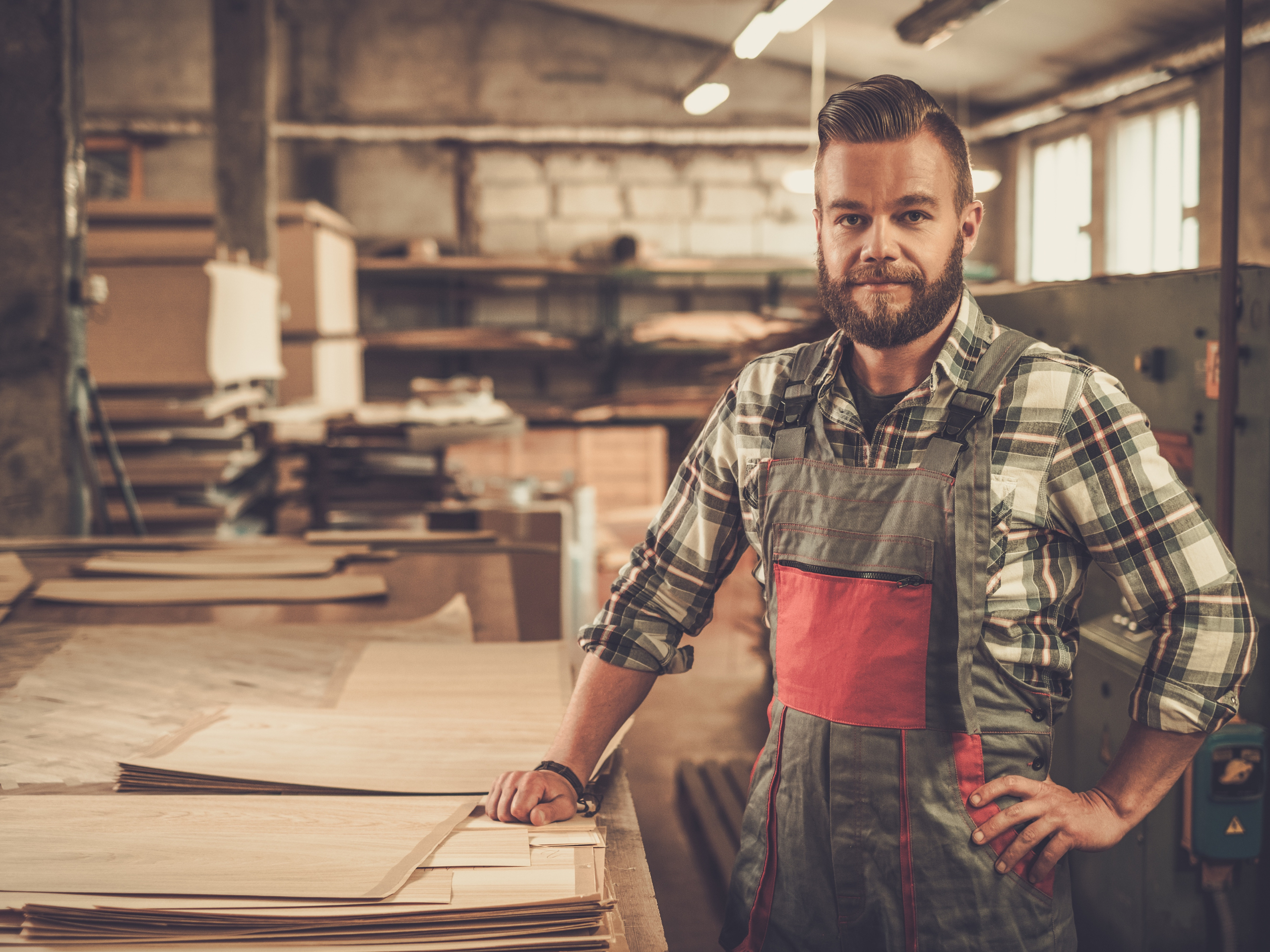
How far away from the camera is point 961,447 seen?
3.90 ft

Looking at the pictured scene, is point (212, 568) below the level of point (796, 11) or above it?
below

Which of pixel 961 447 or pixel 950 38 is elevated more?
pixel 950 38

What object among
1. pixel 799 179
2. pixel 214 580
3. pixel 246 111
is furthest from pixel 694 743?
pixel 246 111

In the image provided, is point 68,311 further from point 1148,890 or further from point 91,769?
point 1148,890

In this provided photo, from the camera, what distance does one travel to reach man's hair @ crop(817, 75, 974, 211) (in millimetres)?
1234

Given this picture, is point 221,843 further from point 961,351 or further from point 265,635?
point 961,351

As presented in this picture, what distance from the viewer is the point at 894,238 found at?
125cm

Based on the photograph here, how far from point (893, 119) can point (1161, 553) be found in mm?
573

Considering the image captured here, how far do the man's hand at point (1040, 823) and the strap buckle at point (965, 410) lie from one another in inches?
15.1

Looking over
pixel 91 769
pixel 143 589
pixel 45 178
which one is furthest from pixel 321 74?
pixel 91 769

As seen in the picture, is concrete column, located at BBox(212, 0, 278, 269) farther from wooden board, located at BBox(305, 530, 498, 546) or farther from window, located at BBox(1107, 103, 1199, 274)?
window, located at BBox(1107, 103, 1199, 274)

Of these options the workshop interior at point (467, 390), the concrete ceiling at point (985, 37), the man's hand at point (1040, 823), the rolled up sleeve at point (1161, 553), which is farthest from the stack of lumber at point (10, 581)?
the concrete ceiling at point (985, 37)

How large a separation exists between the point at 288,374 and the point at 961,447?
5.80m

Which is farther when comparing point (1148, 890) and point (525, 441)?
point (525, 441)
